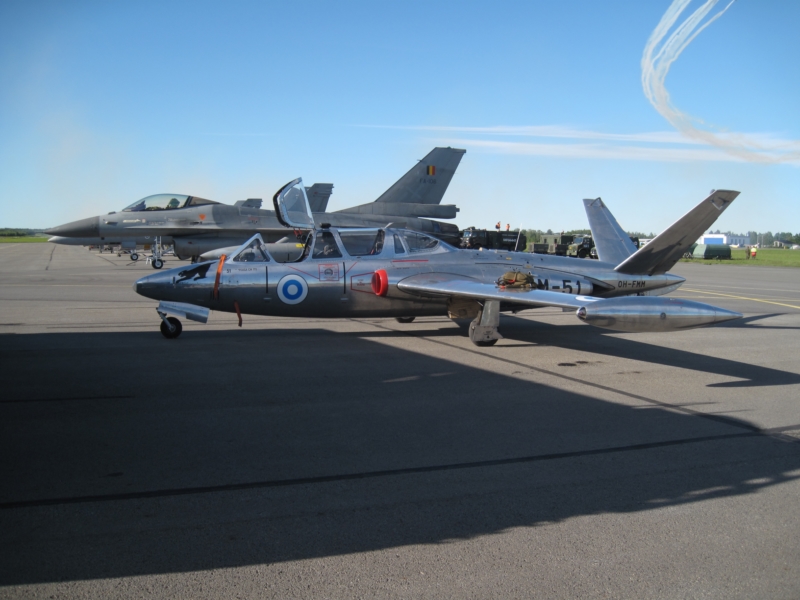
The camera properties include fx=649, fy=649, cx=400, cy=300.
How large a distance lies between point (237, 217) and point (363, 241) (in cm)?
1771

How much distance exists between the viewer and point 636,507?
15.6 feet

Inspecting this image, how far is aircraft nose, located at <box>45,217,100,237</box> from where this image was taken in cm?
2844

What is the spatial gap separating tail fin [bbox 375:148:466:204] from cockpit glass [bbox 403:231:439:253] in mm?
17113

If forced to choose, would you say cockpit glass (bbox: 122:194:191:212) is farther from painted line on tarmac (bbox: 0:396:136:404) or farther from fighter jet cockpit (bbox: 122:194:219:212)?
painted line on tarmac (bbox: 0:396:136:404)

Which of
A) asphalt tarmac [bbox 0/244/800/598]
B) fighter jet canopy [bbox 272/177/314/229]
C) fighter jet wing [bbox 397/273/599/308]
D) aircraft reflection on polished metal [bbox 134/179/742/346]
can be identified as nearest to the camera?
asphalt tarmac [bbox 0/244/800/598]

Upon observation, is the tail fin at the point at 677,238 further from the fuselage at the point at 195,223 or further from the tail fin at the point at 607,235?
the fuselage at the point at 195,223

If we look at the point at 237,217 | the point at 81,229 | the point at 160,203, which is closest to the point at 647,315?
the point at 237,217

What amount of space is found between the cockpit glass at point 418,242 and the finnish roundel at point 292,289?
2281 mm

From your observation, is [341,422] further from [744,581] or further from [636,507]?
[744,581]

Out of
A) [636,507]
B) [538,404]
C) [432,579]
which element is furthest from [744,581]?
Result: [538,404]

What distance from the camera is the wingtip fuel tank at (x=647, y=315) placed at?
8422 millimetres

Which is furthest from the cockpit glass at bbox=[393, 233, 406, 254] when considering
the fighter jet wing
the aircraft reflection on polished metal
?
the fighter jet wing

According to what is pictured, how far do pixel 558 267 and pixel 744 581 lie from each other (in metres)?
10.2

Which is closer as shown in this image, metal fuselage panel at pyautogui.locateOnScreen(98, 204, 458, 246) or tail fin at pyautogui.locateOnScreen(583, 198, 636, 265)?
tail fin at pyautogui.locateOnScreen(583, 198, 636, 265)
